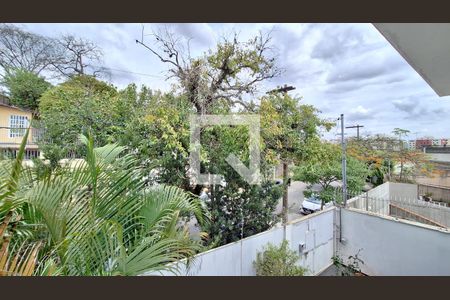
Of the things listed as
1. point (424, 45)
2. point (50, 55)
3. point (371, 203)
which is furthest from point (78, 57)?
point (371, 203)

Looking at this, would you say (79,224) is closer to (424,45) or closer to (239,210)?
(424,45)

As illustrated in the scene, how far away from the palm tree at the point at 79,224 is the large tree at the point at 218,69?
73.3 inches

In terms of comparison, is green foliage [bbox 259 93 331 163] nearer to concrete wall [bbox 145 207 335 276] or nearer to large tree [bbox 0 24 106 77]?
concrete wall [bbox 145 207 335 276]

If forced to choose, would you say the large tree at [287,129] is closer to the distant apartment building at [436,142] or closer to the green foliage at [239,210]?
the green foliage at [239,210]

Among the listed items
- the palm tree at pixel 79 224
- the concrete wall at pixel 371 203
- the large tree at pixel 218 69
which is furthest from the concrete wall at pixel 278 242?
the large tree at pixel 218 69

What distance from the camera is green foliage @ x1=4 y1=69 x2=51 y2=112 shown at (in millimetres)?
2707

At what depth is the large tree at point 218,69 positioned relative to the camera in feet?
9.15

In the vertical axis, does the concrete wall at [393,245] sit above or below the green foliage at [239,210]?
below

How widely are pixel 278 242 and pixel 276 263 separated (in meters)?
0.40

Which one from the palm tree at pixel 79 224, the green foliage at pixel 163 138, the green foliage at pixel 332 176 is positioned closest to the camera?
the palm tree at pixel 79 224

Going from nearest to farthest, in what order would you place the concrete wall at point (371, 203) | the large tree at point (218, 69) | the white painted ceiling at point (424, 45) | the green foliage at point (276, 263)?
the white painted ceiling at point (424, 45) → the green foliage at point (276, 263) → the large tree at point (218, 69) → the concrete wall at point (371, 203)

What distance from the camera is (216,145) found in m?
2.84

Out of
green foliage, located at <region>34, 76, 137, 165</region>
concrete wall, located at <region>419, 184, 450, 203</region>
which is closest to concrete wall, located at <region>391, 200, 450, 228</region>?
concrete wall, located at <region>419, 184, 450, 203</region>

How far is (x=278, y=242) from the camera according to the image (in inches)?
116
